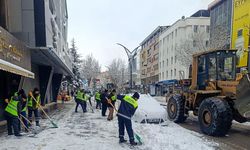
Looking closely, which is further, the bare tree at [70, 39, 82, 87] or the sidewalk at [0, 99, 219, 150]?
the bare tree at [70, 39, 82, 87]

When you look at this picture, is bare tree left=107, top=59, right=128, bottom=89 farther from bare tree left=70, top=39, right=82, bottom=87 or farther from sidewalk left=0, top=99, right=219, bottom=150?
sidewalk left=0, top=99, right=219, bottom=150

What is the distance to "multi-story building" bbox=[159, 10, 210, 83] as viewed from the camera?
44.3 m

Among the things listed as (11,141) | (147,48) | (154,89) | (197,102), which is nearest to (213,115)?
(197,102)

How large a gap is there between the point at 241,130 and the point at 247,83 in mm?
3211

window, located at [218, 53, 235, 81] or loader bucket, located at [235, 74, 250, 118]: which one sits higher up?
window, located at [218, 53, 235, 81]

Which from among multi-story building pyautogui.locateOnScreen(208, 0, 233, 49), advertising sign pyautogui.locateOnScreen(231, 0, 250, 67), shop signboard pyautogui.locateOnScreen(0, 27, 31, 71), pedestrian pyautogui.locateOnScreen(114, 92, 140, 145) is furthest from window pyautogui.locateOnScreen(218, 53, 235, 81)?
advertising sign pyautogui.locateOnScreen(231, 0, 250, 67)

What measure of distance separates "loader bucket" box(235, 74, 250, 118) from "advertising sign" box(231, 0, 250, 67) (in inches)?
972

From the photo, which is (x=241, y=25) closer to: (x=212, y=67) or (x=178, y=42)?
(x=178, y=42)

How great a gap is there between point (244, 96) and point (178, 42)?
4587 cm

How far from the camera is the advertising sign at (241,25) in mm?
33094

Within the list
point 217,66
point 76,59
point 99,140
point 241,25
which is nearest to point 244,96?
point 217,66

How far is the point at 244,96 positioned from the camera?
9508 mm

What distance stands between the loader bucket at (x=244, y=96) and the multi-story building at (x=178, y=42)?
29.3 metres

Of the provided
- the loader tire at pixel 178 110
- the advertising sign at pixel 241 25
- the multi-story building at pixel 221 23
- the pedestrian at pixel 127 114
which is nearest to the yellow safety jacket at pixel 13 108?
the pedestrian at pixel 127 114
